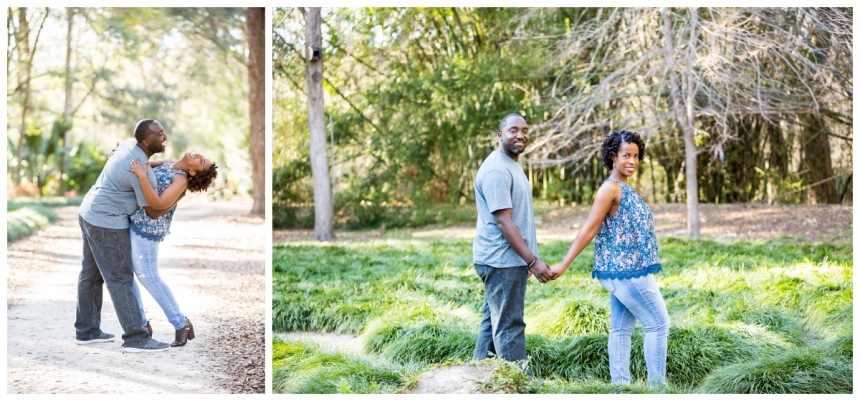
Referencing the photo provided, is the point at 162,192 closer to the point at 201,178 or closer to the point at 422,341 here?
the point at 201,178

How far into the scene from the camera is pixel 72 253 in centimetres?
628

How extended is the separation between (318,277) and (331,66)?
431cm

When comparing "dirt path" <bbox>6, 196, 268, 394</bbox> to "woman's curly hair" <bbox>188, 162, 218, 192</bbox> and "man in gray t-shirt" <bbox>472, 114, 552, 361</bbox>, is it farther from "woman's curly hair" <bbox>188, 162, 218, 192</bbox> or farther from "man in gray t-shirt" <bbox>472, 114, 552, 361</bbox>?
"man in gray t-shirt" <bbox>472, 114, 552, 361</bbox>

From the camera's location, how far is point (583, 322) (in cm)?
403

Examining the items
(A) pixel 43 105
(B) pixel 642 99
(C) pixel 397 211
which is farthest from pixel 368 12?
(A) pixel 43 105

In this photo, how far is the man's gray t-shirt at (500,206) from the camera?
2.97m

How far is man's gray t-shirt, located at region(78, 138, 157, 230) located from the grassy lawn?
3.15ft

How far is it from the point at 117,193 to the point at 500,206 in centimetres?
173

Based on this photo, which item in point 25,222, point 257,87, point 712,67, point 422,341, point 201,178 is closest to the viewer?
point 201,178

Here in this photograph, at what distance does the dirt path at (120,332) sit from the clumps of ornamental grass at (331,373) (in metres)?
0.13

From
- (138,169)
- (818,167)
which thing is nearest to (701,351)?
(138,169)

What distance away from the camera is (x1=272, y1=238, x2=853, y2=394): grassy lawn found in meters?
3.34

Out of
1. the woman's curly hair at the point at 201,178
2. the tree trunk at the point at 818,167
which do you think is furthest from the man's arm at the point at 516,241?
the tree trunk at the point at 818,167

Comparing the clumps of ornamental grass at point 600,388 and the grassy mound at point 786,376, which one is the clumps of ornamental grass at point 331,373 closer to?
the clumps of ornamental grass at point 600,388
